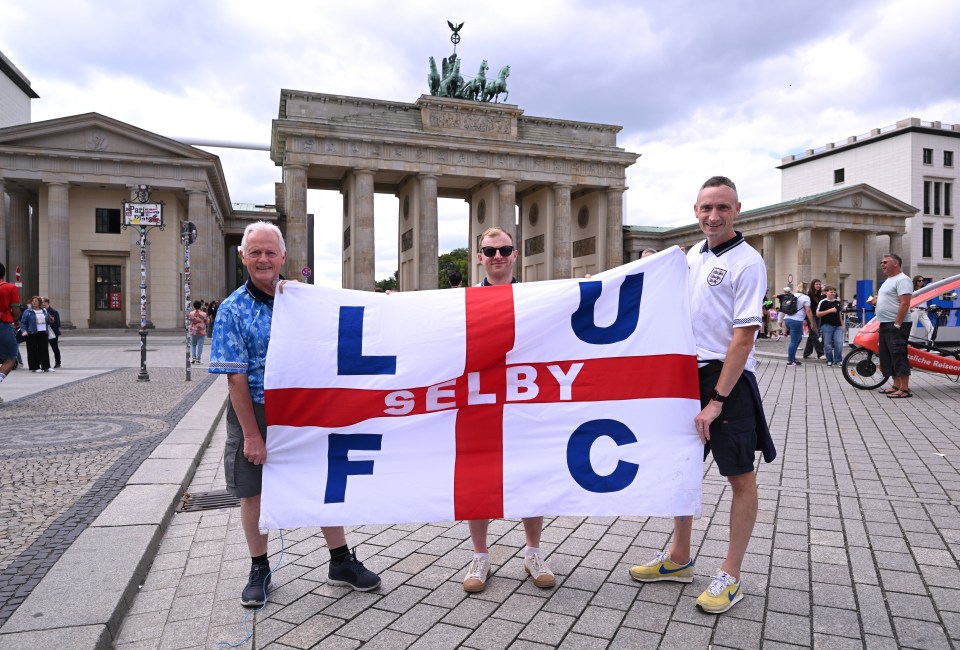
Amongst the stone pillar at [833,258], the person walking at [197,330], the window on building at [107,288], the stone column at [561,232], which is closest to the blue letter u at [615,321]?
the person walking at [197,330]

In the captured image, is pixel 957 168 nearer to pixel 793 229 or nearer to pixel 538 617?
pixel 793 229

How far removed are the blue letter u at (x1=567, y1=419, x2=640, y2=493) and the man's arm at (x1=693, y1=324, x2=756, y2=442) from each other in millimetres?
411

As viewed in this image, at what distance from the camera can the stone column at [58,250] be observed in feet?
118

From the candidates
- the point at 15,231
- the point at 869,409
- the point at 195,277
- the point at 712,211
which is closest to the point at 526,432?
the point at 712,211

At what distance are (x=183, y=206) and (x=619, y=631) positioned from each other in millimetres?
43367

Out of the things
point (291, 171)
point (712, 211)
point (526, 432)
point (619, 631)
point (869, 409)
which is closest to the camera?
point (619, 631)

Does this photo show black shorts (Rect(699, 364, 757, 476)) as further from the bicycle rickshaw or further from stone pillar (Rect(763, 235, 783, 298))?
stone pillar (Rect(763, 235, 783, 298))

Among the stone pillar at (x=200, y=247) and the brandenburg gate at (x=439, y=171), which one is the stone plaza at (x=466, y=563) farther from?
the brandenburg gate at (x=439, y=171)

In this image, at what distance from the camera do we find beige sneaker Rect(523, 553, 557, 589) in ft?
11.3

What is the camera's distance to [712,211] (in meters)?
3.24

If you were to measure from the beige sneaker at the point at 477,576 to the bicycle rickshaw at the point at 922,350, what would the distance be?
9622mm

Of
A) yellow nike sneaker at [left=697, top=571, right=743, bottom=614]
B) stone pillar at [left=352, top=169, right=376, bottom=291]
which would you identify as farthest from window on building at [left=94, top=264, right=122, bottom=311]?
yellow nike sneaker at [left=697, top=571, right=743, bottom=614]

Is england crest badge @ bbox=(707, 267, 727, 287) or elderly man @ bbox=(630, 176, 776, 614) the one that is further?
england crest badge @ bbox=(707, 267, 727, 287)

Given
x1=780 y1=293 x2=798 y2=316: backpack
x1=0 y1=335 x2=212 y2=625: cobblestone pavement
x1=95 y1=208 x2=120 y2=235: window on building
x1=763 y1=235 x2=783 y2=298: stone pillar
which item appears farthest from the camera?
x1=763 y1=235 x2=783 y2=298: stone pillar
